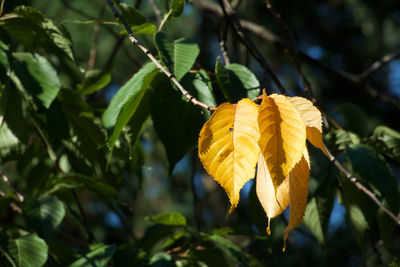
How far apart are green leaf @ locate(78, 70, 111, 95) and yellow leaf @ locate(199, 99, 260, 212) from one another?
78 cm

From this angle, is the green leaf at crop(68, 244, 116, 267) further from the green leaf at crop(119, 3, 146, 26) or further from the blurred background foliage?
the green leaf at crop(119, 3, 146, 26)

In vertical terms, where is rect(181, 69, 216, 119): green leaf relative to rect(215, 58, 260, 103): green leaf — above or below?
below

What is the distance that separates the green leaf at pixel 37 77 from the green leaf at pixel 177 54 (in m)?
0.31

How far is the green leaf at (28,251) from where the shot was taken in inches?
37.5

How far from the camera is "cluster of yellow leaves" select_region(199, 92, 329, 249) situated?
511mm

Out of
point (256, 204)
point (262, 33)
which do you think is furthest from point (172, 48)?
point (262, 33)

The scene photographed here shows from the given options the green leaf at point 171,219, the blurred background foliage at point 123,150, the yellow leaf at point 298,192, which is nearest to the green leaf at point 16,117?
the blurred background foliage at point 123,150

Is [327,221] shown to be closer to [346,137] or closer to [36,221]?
[346,137]

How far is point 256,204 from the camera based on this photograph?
1.02m

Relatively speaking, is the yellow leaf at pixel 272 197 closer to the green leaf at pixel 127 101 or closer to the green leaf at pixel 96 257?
the green leaf at pixel 127 101

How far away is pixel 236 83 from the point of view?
944mm

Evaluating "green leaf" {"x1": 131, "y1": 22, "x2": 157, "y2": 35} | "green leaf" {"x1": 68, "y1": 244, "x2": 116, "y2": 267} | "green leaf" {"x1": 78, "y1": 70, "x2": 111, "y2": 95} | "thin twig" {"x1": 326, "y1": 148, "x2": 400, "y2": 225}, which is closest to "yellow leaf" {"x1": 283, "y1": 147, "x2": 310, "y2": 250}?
"thin twig" {"x1": 326, "y1": 148, "x2": 400, "y2": 225}

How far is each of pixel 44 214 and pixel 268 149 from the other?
2.33 feet

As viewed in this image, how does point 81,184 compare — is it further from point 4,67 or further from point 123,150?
point 4,67
